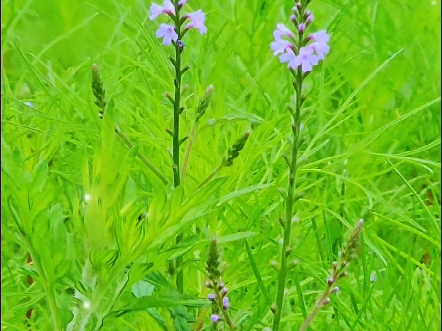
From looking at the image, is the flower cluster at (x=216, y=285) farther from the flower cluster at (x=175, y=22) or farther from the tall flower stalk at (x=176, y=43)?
the flower cluster at (x=175, y=22)

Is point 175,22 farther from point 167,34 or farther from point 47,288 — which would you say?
point 47,288

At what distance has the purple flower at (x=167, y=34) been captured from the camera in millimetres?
561

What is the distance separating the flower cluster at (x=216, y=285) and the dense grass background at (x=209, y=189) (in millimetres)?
18

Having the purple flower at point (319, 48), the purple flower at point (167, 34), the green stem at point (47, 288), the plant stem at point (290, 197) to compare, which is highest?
the purple flower at point (167, 34)

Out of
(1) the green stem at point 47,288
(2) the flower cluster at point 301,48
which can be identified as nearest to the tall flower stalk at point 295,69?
(2) the flower cluster at point 301,48

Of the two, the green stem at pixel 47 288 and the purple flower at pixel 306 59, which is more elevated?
the purple flower at pixel 306 59

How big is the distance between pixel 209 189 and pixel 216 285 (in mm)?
97

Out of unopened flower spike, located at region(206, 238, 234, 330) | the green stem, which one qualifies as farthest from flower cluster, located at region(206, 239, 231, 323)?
the green stem

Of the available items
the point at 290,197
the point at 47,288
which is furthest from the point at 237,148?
the point at 47,288

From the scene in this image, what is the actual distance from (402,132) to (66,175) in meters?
0.59

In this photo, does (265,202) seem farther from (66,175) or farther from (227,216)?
(66,175)

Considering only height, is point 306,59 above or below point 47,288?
above

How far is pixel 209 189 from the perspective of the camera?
46cm

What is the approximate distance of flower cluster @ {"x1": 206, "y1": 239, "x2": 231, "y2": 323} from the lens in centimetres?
50
